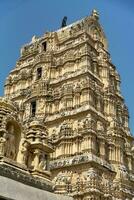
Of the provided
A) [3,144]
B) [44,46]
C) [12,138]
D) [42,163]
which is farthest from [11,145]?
[44,46]

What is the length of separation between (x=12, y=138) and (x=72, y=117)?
45.4 feet

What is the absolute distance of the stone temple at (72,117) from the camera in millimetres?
16767

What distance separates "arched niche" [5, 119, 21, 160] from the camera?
51.0ft

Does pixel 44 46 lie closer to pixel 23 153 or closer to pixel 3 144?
pixel 23 153

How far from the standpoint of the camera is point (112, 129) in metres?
30.8

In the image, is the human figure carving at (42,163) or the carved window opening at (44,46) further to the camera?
the carved window opening at (44,46)

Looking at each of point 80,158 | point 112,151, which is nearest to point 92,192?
point 80,158

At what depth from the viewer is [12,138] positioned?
1595 centimetres

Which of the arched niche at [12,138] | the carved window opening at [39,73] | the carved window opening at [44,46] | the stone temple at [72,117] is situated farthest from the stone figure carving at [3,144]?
the carved window opening at [44,46]

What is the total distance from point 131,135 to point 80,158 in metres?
9.61

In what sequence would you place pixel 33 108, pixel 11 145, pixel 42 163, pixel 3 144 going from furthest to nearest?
pixel 33 108, pixel 42 163, pixel 11 145, pixel 3 144

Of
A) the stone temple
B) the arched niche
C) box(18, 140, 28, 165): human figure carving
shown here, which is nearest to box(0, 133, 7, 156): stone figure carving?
the stone temple

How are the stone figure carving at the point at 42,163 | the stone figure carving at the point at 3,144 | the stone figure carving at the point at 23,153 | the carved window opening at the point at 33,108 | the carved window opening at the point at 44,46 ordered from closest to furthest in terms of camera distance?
the stone figure carving at the point at 3,144 → the stone figure carving at the point at 23,153 → the stone figure carving at the point at 42,163 → the carved window opening at the point at 33,108 → the carved window opening at the point at 44,46

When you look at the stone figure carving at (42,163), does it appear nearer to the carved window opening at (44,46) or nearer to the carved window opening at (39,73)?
the carved window opening at (39,73)
